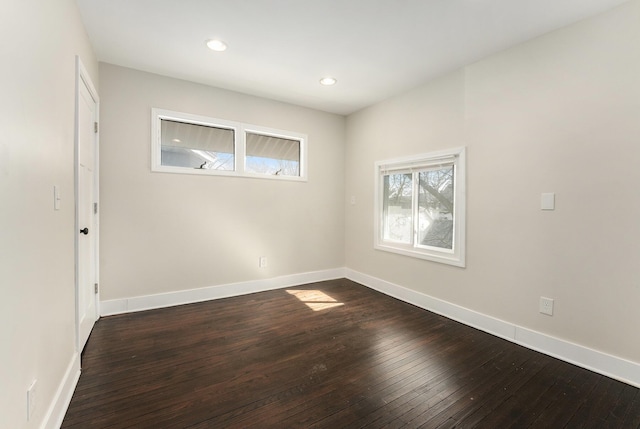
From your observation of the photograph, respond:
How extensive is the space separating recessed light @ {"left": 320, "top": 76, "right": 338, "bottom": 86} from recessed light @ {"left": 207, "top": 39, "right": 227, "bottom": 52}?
1135 millimetres

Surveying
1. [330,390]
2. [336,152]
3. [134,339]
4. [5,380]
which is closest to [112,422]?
[5,380]

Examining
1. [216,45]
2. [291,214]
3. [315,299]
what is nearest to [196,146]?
[216,45]

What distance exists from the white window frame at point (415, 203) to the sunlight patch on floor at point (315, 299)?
103cm

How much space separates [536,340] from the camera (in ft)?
7.71

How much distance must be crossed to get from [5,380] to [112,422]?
733mm

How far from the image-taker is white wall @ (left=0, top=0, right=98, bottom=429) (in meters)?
1.07

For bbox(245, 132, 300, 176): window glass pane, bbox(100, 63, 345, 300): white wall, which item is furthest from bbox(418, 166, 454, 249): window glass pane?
bbox(245, 132, 300, 176): window glass pane

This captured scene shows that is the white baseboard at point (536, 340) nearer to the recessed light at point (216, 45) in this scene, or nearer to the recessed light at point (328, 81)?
the recessed light at point (328, 81)

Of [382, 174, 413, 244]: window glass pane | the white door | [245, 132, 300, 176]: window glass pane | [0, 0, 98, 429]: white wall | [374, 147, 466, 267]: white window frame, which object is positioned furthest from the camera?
[245, 132, 300, 176]: window glass pane

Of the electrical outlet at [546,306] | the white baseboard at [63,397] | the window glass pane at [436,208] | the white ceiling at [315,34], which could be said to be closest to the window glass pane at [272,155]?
the white ceiling at [315,34]

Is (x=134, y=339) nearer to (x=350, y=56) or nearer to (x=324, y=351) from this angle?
(x=324, y=351)

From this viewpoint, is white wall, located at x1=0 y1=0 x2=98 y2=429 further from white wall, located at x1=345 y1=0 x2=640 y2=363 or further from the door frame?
white wall, located at x1=345 y1=0 x2=640 y2=363

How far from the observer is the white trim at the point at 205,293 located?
2.99m

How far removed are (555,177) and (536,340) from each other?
138cm
